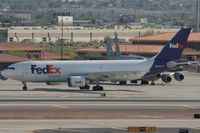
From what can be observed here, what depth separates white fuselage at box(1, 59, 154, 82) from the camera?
101812mm

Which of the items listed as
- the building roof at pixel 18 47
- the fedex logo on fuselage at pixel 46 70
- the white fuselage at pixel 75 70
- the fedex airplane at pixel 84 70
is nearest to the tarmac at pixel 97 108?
the fedex airplane at pixel 84 70

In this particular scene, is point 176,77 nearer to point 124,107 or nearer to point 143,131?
point 124,107

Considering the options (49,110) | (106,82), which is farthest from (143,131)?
(106,82)

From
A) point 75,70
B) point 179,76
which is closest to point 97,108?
point 75,70

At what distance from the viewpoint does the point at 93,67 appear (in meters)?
103

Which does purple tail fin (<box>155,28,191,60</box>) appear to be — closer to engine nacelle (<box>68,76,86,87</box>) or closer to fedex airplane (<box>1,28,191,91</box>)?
A: fedex airplane (<box>1,28,191,91</box>)

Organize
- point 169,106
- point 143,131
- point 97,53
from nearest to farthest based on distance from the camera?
point 143,131 → point 169,106 → point 97,53

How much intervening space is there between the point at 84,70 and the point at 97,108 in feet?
84.9

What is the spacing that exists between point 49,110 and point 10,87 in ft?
105

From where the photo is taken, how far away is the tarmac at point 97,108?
64.8 meters

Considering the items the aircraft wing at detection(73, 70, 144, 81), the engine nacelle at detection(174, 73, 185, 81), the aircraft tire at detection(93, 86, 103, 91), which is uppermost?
the aircraft wing at detection(73, 70, 144, 81)

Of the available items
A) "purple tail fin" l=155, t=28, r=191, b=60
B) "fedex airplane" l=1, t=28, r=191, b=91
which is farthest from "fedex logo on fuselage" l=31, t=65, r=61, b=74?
"purple tail fin" l=155, t=28, r=191, b=60

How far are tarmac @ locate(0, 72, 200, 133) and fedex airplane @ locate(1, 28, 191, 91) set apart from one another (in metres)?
1.40

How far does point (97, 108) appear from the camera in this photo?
7775 cm
